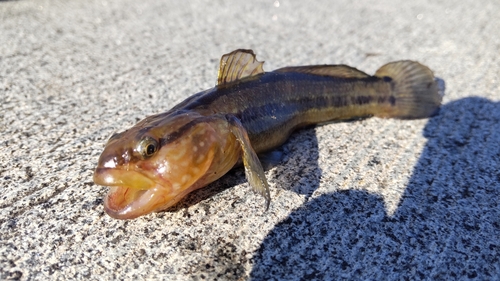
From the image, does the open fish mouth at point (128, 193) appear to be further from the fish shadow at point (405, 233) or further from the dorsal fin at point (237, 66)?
the dorsal fin at point (237, 66)

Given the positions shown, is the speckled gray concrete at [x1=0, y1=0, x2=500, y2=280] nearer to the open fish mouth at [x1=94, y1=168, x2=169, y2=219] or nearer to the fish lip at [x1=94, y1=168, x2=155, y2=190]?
the open fish mouth at [x1=94, y1=168, x2=169, y2=219]

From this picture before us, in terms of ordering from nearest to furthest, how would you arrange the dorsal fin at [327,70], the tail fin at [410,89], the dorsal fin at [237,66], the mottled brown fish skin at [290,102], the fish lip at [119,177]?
the fish lip at [119,177]
the mottled brown fish skin at [290,102]
the dorsal fin at [237,66]
the dorsal fin at [327,70]
the tail fin at [410,89]

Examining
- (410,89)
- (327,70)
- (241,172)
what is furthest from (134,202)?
(410,89)

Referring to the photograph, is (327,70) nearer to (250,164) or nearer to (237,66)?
(237,66)

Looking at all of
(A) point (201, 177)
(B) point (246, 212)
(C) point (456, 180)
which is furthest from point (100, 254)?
(C) point (456, 180)

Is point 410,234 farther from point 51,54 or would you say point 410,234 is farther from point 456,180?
point 51,54

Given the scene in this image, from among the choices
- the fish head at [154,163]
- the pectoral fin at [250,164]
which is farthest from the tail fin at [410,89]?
the fish head at [154,163]
